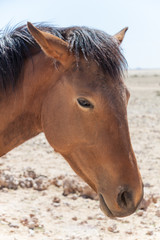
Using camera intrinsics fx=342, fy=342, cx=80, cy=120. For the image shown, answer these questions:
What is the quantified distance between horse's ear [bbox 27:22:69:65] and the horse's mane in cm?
6

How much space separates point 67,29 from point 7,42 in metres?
0.44

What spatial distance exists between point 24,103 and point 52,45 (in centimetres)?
48

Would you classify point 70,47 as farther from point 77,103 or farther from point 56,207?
point 56,207

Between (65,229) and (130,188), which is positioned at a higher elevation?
(130,188)

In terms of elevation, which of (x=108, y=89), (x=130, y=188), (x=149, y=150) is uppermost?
(x=108, y=89)

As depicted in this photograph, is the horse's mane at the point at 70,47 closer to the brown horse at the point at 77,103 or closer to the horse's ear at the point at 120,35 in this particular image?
the brown horse at the point at 77,103

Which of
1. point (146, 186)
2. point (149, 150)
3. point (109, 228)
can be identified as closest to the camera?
point (109, 228)

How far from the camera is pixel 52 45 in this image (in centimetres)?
218

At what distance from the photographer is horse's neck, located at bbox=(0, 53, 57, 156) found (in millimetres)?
2383

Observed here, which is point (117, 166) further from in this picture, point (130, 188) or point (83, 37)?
point (83, 37)

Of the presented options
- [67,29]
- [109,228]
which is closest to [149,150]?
[109,228]

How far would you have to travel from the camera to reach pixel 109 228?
11.7 feet

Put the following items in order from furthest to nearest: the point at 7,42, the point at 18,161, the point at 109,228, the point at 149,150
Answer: the point at 149,150 < the point at 18,161 < the point at 109,228 < the point at 7,42

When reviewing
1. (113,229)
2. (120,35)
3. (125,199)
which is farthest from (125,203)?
(113,229)
